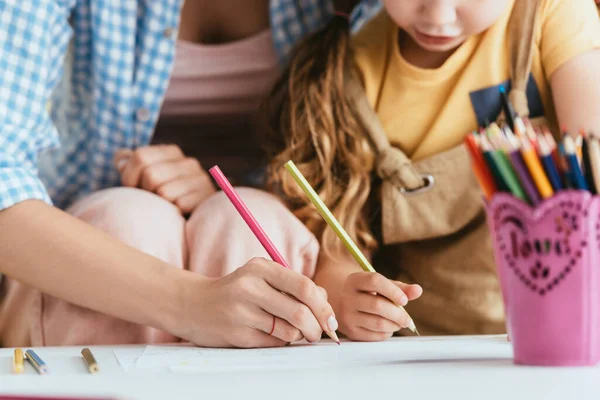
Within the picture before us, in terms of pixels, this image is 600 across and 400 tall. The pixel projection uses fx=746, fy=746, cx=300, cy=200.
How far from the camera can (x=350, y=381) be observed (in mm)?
449

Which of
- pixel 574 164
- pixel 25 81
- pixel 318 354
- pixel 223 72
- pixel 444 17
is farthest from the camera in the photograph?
pixel 223 72

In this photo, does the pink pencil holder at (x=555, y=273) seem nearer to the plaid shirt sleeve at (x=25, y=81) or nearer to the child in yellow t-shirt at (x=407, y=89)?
the child in yellow t-shirt at (x=407, y=89)

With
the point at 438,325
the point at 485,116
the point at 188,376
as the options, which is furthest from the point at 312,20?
the point at 188,376

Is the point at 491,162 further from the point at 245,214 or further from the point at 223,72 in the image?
the point at 223,72

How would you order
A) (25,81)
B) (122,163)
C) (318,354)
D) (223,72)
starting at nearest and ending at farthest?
(318,354) < (25,81) < (122,163) < (223,72)

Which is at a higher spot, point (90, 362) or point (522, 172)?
point (522, 172)

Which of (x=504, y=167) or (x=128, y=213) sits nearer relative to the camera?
(x=504, y=167)

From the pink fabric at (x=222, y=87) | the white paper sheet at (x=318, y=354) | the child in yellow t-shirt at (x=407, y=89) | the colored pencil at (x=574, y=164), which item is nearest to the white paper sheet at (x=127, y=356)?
the white paper sheet at (x=318, y=354)

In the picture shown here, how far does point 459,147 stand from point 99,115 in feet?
1.53

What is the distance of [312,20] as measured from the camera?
1.00 meters

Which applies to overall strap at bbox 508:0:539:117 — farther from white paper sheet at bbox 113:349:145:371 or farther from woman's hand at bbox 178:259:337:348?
white paper sheet at bbox 113:349:145:371

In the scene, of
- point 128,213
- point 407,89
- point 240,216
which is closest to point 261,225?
point 240,216

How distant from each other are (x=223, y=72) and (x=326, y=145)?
0.25 metres

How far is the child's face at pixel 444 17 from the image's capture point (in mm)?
714
